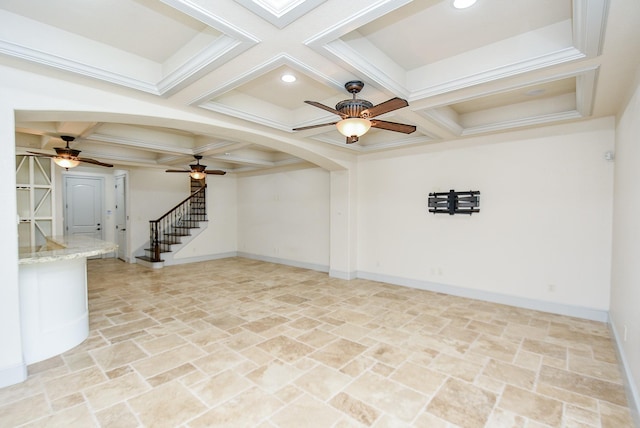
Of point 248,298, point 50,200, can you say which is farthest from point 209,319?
point 50,200

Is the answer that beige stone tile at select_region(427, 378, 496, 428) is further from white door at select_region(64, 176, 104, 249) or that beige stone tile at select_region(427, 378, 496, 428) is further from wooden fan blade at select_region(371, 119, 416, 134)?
white door at select_region(64, 176, 104, 249)

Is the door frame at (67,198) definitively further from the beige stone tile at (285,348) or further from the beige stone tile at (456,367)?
the beige stone tile at (456,367)

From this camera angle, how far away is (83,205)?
29.3 ft

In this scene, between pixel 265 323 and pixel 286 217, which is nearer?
pixel 265 323

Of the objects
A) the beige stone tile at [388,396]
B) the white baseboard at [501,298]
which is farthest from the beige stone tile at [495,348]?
the white baseboard at [501,298]

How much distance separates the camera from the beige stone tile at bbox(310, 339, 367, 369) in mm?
3018

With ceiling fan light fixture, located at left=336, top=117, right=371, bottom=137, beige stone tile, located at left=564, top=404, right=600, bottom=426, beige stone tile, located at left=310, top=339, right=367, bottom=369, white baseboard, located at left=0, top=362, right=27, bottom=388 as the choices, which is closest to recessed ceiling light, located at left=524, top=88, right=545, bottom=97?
ceiling fan light fixture, located at left=336, top=117, right=371, bottom=137

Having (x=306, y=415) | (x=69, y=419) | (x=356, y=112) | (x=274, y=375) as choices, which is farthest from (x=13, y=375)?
(x=356, y=112)

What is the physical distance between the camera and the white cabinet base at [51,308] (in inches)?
115

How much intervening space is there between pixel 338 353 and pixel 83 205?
9443mm

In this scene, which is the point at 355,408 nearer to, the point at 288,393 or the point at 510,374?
the point at 288,393

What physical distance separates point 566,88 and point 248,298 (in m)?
5.50

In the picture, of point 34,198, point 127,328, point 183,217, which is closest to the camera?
point 127,328

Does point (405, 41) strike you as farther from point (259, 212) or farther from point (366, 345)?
point (259, 212)
